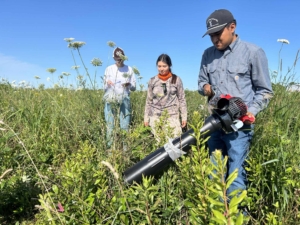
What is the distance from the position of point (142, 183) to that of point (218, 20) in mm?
1373

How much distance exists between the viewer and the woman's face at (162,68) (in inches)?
139

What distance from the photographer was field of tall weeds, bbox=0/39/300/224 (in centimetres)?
105

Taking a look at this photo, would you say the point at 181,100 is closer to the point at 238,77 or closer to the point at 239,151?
the point at 238,77

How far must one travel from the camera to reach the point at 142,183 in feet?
5.85

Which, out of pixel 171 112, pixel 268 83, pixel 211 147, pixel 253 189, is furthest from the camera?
pixel 171 112

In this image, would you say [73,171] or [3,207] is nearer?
[73,171]

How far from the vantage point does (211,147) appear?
7.34 ft

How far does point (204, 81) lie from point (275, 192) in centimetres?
110

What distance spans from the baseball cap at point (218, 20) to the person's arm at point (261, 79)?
1.13 ft

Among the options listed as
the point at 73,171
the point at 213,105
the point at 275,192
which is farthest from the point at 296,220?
the point at 73,171

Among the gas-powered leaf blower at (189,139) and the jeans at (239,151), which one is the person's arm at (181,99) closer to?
the jeans at (239,151)

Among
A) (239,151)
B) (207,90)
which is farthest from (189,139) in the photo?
(207,90)

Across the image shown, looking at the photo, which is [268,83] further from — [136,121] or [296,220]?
[136,121]

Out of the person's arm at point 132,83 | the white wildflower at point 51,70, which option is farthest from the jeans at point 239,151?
the white wildflower at point 51,70
